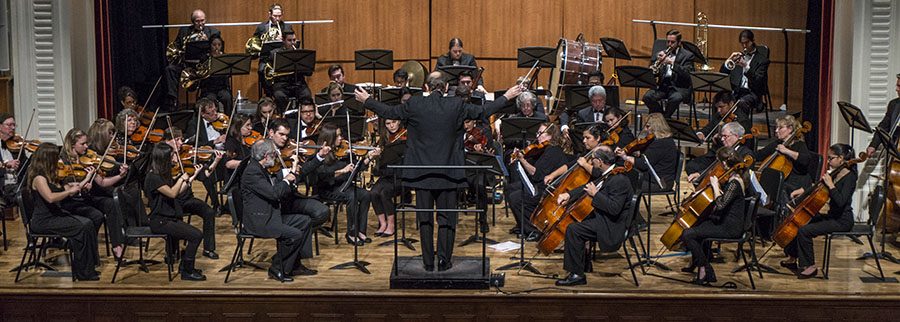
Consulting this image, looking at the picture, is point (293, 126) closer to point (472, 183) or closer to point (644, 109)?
point (472, 183)

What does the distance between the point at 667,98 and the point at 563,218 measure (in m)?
4.71

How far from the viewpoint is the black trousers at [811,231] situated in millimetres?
8133

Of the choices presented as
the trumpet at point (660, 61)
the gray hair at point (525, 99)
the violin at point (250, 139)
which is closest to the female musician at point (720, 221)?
the gray hair at point (525, 99)

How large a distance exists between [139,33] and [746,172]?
305 inches

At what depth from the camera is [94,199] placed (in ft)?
28.9

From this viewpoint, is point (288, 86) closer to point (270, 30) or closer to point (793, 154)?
point (270, 30)

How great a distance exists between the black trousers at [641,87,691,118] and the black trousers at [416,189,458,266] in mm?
5193

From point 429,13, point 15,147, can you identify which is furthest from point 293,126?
point 429,13

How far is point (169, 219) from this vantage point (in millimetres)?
8188

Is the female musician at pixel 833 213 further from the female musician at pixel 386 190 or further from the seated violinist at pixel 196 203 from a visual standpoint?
the seated violinist at pixel 196 203

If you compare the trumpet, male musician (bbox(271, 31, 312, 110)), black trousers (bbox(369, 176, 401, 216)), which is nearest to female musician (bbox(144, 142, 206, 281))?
black trousers (bbox(369, 176, 401, 216))

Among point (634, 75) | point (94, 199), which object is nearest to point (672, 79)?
point (634, 75)

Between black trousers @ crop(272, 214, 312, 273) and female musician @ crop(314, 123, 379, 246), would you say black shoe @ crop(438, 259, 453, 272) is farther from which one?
female musician @ crop(314, 123, 379, 246)

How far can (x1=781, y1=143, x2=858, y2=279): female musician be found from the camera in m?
8.02
